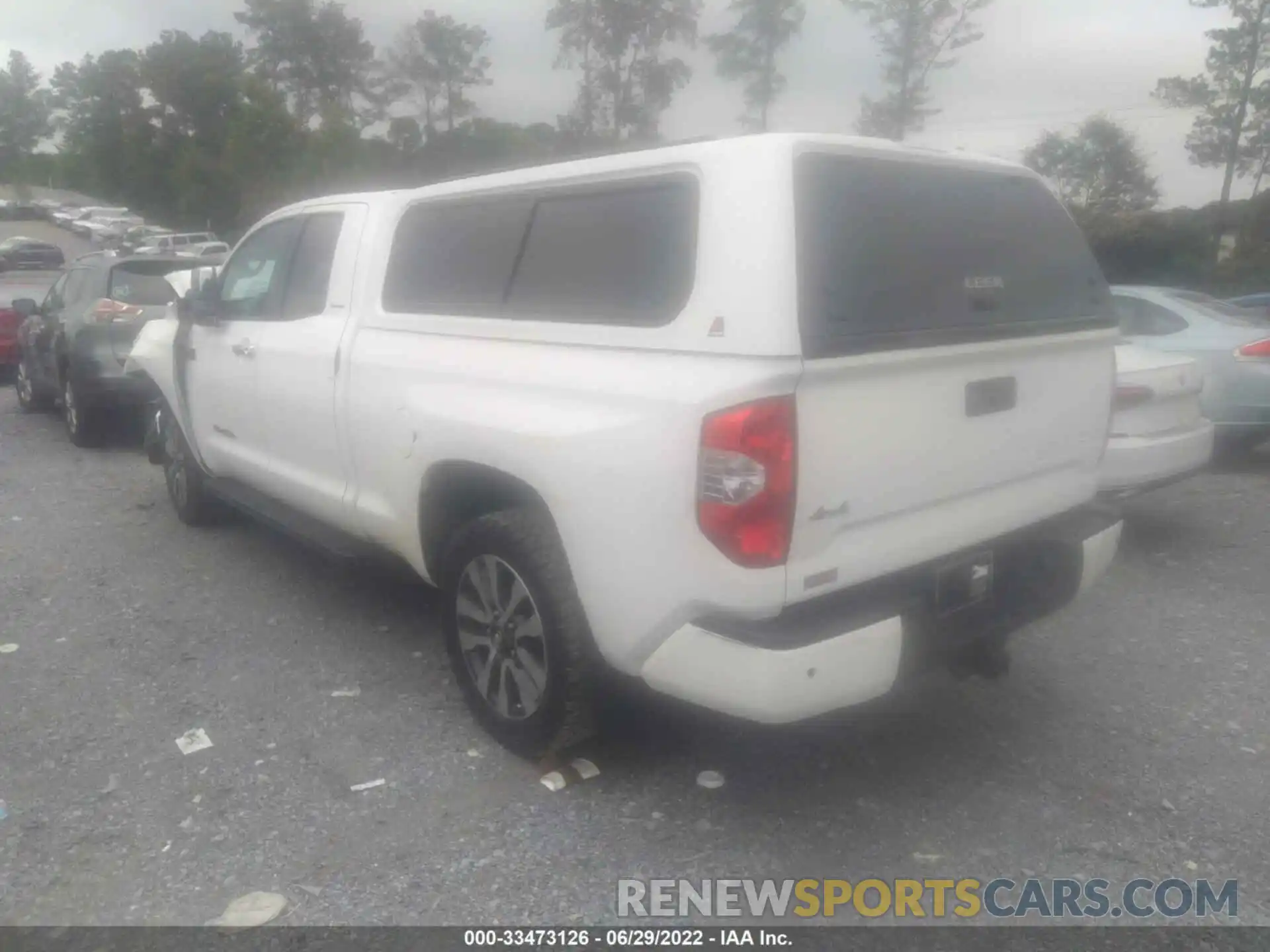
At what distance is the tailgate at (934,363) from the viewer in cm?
274

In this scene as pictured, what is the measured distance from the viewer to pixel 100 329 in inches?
342

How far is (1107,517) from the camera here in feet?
12.2

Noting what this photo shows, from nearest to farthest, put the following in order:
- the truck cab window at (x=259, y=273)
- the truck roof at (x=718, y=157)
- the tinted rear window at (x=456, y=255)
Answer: the truck roof at (x=718, y=157) < the tinted rear window at (x=456, y=255) < the truck cab window at (x=259, y=273)

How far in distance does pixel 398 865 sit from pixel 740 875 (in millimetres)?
991

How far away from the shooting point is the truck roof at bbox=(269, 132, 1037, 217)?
2.82 metres

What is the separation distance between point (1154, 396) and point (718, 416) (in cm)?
376

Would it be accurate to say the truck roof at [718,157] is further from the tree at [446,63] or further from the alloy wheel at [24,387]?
the tree at [446,63]

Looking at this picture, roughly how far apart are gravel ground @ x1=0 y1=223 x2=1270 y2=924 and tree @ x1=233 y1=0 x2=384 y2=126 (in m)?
63.0

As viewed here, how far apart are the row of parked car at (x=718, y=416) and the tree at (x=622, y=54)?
108ft

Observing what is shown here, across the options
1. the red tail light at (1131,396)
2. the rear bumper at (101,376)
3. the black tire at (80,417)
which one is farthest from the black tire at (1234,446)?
the black tire at (80,417)

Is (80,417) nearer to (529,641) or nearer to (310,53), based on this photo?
(529,641)

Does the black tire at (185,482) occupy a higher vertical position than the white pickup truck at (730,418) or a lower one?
lower

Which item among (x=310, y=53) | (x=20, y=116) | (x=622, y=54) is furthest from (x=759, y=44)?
(x=20, y=116)

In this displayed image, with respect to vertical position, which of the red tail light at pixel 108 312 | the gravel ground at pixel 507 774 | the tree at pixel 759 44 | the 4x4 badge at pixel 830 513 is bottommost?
the gravel ground at pixel 507 774
